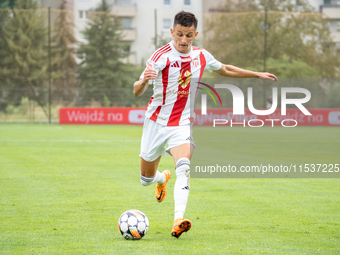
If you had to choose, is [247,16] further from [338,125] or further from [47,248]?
[47,248]

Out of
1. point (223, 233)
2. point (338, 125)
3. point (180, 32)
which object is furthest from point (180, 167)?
point (338, 125)

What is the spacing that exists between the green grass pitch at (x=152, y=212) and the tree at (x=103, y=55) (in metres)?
21.9

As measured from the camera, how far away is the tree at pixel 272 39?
111 feet

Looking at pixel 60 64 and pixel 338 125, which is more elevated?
pixel 60 64

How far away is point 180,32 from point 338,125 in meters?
26.6

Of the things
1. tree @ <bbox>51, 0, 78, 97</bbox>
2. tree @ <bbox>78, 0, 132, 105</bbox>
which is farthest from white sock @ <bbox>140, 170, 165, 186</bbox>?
tree @ <bbox>51, 0, 78, 97</bbox>

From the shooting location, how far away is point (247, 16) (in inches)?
1363

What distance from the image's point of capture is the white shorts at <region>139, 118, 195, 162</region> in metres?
5.60

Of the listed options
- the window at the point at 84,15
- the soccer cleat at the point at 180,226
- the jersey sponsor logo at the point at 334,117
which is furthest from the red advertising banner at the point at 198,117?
the soccer cleat at the point at 180,226

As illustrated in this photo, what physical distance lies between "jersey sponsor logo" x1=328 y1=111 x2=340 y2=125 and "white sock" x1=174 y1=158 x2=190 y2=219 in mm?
26745

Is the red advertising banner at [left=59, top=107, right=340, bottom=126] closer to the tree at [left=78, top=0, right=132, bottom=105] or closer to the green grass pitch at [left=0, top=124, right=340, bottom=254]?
the tree at [left=78, top=0, right=132, bottom=105]

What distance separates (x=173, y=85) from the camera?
18.5 feet

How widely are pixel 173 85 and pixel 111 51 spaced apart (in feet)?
96.0

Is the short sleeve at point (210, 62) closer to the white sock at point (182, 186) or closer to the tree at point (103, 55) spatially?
the white sock at point (182, 186)
